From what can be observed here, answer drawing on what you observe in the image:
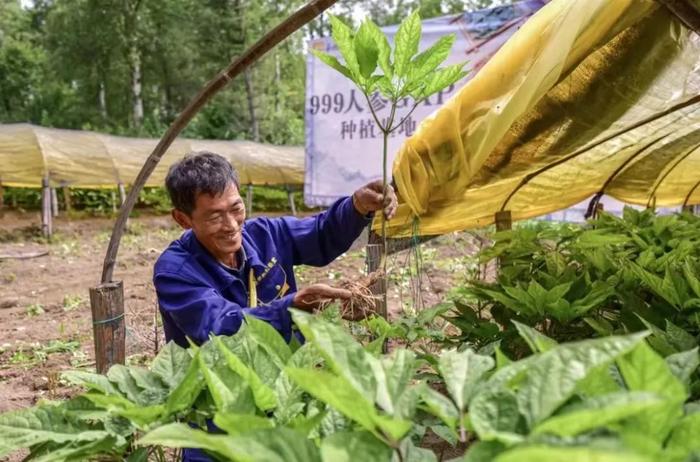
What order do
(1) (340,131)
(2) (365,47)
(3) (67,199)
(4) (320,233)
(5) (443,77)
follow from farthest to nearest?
(3) (67,199) < (1) (340,131) < (4) (320,233) < (5) (443,77) < (2) (365,47)

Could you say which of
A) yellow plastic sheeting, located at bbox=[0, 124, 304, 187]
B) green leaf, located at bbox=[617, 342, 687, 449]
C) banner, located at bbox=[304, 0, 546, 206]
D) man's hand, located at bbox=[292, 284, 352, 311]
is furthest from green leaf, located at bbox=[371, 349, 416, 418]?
yellow plastic sheeting, located at bbox=[0, 124, 304, 187]

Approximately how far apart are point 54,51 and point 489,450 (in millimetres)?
25106

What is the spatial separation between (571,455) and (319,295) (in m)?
1.01

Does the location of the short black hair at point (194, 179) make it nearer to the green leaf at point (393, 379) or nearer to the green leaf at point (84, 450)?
the green leaf at point (84, 450)

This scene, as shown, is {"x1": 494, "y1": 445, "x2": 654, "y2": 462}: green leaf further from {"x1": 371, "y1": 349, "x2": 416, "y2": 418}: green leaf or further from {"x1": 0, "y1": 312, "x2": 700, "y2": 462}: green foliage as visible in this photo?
{"x1": 371, "y1": 349, "x2": 416, "y2": 418}: green leaf

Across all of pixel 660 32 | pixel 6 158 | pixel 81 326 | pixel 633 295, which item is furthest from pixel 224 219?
pixel 6 158

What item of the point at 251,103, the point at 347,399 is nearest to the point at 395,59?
the point at 347,399

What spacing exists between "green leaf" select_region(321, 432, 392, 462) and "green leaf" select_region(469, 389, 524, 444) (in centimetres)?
10

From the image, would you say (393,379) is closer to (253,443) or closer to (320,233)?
(253,443)

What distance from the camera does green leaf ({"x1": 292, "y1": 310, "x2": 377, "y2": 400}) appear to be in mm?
650

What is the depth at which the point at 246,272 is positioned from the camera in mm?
1956

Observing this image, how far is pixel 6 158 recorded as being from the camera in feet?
35.2

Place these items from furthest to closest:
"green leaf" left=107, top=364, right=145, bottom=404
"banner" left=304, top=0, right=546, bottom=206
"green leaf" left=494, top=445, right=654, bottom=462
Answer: "banner" left=304, top=0, right=546, bottom=206, "green leaf" left=107, top=364, right=145, bottom=404, "green leaf" left=494, top=445, right=654, bottom=462

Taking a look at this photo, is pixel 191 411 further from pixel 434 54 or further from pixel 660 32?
pixel 660 32
